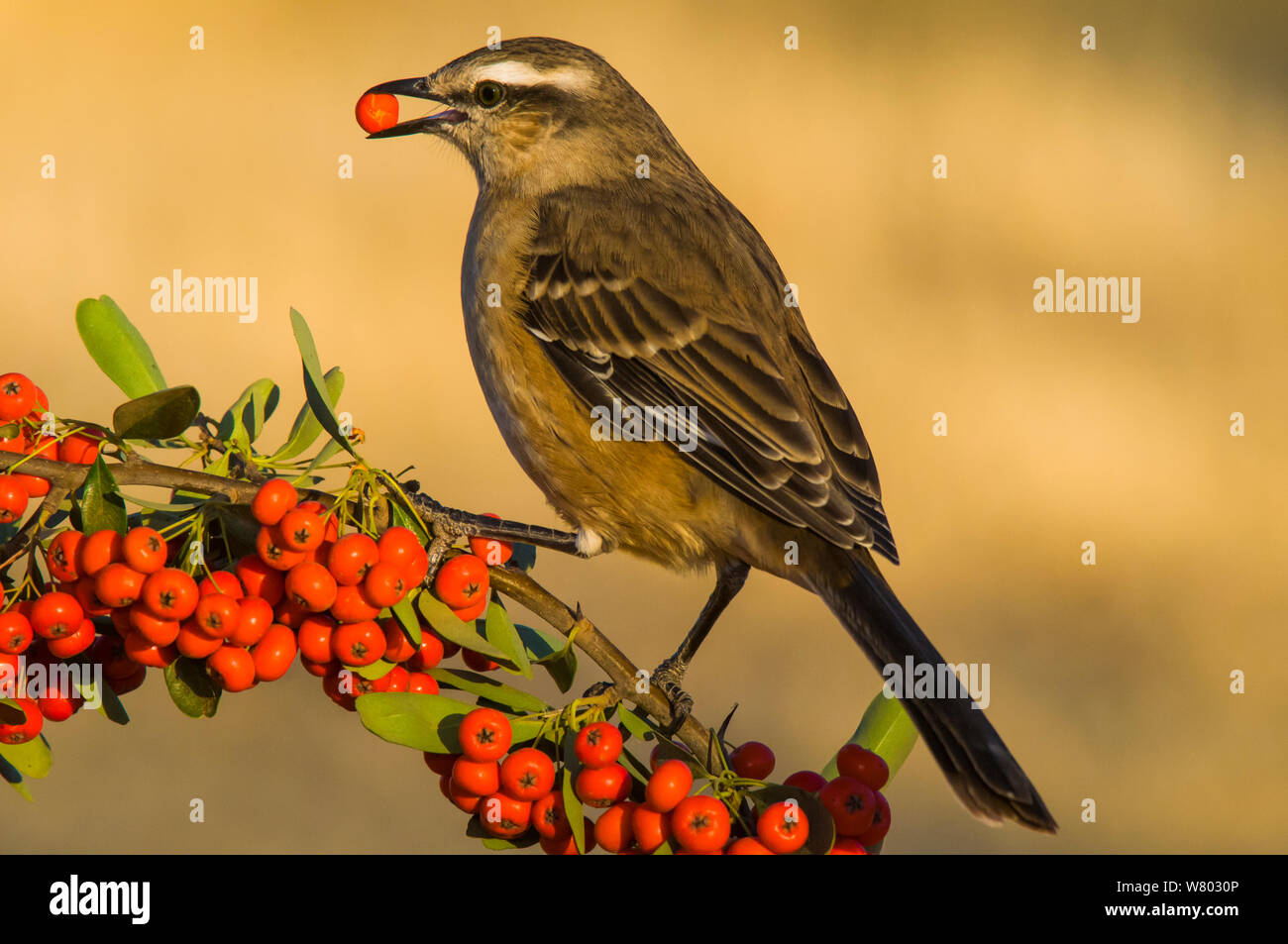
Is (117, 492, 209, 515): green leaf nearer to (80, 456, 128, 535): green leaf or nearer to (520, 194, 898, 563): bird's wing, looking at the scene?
(80, 456, 128, 535): green leaf

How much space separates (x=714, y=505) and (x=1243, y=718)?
5273 mm

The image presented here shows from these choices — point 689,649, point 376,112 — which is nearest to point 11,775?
point 689,649

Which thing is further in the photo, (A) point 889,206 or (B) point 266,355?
(A) point 889,206

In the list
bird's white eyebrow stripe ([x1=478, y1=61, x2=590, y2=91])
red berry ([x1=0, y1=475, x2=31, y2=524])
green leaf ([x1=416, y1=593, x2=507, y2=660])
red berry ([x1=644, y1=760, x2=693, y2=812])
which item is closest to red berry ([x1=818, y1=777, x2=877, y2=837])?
red berry ([x1=644, y1=760, x2=693, y2=812])

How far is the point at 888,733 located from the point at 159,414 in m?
1.51

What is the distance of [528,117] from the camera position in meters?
3.84

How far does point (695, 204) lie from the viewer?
149 inches

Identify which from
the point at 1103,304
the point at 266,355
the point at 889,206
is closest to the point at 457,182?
the point at 266,355

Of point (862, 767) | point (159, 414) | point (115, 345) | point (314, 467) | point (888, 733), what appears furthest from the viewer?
point (888, 733)

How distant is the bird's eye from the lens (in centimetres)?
380

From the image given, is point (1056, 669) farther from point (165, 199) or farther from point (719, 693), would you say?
point (165, 199)

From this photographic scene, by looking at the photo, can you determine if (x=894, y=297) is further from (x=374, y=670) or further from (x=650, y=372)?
(x=374, y=670)

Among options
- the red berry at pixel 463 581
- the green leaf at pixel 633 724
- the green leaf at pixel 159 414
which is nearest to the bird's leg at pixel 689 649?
the green leaf at pixel 633 724

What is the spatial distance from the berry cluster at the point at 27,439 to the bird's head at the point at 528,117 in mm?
1841
